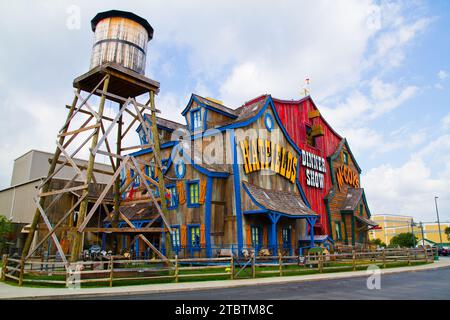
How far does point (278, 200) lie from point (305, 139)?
10.1 meters

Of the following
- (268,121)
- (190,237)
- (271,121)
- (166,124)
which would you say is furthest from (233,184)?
(166,124)

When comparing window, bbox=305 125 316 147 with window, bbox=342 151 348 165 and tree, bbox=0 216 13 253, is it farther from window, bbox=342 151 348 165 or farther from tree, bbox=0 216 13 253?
tree, bbox=0 216 13 253

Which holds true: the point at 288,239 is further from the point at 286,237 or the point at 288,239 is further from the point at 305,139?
the point at 305,139

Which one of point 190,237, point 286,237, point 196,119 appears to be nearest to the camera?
point 190,237

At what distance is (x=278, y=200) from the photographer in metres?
22.2

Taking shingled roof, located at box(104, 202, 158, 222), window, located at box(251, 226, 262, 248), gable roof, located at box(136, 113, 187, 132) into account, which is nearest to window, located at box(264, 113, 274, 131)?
window, located at box(251, 226, 262, 248)

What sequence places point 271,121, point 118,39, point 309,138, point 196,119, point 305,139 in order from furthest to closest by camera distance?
point 309,138
point 305,139
point 196,119
point 271,121
point 118,39

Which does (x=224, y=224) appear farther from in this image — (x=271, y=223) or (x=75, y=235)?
(x=75, y=235)

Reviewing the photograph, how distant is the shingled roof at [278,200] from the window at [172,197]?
4936mm

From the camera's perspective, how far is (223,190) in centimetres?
2133

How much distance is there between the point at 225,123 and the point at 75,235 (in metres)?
13.5

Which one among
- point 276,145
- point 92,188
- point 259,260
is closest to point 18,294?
point 259,260

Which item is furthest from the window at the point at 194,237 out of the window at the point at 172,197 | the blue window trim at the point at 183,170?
the blue window trim at the point at 183,170
